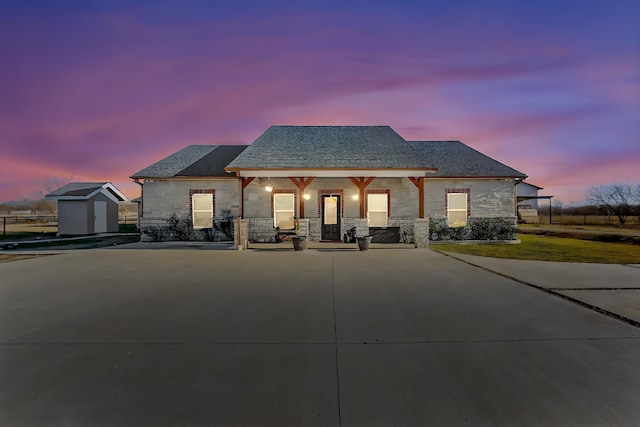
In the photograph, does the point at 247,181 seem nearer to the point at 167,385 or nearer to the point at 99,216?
Result: the point at 167,385

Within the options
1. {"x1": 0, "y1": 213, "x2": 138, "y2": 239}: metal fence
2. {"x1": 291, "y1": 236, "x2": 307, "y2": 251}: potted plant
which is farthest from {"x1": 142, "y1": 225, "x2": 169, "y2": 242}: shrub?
{"x1": 0, "y1": 213, "x2": 138, "y2": 239}: metal fence

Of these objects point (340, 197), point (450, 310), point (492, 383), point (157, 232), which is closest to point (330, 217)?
point (340, 197)

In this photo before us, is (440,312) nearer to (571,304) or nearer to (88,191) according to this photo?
A: (571,304)

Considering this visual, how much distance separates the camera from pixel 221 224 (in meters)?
15.6

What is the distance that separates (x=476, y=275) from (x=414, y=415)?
6.03 m

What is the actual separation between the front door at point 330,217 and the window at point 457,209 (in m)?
5.89

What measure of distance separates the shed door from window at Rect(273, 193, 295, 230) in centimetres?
1505

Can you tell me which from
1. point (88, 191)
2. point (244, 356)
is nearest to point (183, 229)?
point (88, 191)

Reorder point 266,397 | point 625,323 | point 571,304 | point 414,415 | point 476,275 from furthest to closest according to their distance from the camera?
point 476,275 < point 571,304 < point 625,323 < point 266,397 < point 414,415

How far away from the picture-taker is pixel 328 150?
14977 mm

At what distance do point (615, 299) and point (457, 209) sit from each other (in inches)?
410

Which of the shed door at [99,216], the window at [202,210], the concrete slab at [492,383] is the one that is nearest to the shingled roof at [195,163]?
the window at [202,210]

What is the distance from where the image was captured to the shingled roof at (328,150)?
531 inches

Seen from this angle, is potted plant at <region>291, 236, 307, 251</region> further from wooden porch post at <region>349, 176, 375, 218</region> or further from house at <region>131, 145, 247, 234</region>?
house at <region>131, 145, 247, 234</region>
